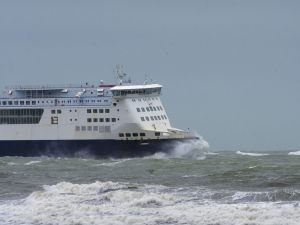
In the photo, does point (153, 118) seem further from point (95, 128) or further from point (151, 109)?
point (95, 128)

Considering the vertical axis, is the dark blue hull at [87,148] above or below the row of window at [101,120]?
below

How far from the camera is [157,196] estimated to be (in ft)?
92.8

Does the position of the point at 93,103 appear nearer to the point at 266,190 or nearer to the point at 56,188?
the point at 56,188

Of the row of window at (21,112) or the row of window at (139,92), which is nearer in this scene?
the row of window at (139,92)

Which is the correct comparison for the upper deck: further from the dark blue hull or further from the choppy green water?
the choppy green water

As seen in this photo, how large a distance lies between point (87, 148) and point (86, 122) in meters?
1.79

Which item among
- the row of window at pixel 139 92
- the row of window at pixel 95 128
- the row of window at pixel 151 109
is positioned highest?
the row of window at pixel 139 92

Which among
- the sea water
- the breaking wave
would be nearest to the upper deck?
the breaking wave

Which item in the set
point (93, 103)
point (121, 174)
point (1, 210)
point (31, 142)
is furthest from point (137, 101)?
point (1, 210)

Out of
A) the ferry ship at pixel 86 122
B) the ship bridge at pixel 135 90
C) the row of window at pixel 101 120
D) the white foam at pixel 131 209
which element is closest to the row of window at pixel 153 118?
the ferry ship at pixel 86 122

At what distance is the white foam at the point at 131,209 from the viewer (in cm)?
2386

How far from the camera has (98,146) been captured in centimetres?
5909

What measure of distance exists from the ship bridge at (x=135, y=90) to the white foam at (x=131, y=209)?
2714 centimetres

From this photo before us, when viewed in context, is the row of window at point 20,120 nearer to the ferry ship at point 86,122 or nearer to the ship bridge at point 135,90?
the ferry ship at point 86,122
